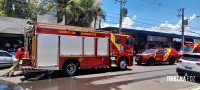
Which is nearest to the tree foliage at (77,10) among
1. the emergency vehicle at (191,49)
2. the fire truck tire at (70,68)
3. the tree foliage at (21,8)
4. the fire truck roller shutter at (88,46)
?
the emergency vehicle at (191,49)

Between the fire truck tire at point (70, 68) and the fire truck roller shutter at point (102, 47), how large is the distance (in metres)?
1.78

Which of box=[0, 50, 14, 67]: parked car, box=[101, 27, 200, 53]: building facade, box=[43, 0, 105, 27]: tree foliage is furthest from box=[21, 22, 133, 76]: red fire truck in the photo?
box=[101, 27, 200, 53]: building facade

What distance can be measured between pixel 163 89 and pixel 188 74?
3.08 metres

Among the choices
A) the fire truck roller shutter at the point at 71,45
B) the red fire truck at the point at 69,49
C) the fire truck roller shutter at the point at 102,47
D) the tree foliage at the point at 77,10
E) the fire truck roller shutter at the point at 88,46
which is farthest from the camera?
the tree foliage at the point at 77,10

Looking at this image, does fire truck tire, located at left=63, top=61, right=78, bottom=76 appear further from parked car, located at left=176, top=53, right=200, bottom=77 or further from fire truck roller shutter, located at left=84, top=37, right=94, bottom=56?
parked car, located at left=176, top=53, right=200, bottom=77

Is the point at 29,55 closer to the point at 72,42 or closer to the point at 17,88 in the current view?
the point at 72,42

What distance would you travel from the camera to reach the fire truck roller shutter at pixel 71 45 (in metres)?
13.5

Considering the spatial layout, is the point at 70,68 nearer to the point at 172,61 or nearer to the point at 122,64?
the point at 122,64

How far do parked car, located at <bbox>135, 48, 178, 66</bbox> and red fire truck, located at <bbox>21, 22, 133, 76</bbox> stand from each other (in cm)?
515

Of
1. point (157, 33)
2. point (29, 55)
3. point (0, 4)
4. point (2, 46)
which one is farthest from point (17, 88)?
point (0, 4)

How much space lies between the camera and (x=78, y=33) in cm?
1422

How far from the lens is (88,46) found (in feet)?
48.4

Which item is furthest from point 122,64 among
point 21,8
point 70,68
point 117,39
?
point 21,8

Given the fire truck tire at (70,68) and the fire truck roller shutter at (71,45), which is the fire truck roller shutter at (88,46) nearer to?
the fire truck roller shutter at (71,45)
